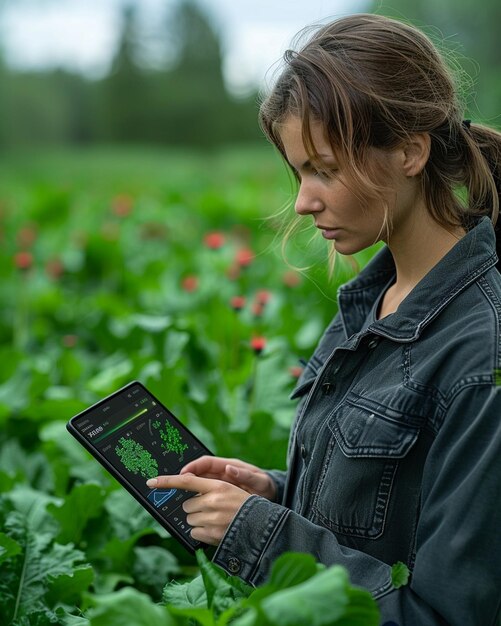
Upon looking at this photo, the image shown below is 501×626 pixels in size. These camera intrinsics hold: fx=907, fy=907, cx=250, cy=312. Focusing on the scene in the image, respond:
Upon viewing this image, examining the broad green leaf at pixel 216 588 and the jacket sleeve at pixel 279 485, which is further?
the jacket sleeve at pixel 279 485

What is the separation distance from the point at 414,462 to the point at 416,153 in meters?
0.60

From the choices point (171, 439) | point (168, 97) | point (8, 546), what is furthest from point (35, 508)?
point (168, 97)

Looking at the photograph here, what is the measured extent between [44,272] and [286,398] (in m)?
3.68

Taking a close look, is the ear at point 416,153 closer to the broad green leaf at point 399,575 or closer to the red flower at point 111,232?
the broad green leaf at point 399,575

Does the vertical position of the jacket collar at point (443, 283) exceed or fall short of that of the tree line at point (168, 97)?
it exceeds it

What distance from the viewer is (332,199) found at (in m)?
1.76

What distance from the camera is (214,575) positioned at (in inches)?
63.9

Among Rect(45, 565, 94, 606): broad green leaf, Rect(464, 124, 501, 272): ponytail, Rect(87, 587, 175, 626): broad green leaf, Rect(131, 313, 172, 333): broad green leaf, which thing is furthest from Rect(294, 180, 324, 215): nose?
Rect(131, 313, 172, 333): broad green leaf

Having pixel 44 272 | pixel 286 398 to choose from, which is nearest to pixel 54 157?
pixel 44 272

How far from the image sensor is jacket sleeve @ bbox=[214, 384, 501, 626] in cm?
149

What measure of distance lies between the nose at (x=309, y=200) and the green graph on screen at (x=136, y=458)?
0.61 m

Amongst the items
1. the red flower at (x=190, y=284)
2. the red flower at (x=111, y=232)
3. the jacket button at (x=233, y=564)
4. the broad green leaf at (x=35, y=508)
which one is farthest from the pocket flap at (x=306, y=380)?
the red flower at (x=111, y=232)

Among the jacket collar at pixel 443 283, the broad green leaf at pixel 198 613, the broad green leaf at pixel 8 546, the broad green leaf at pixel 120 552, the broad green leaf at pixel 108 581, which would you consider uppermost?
the jacket collar at pixel 443 283

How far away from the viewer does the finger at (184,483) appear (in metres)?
1.75
